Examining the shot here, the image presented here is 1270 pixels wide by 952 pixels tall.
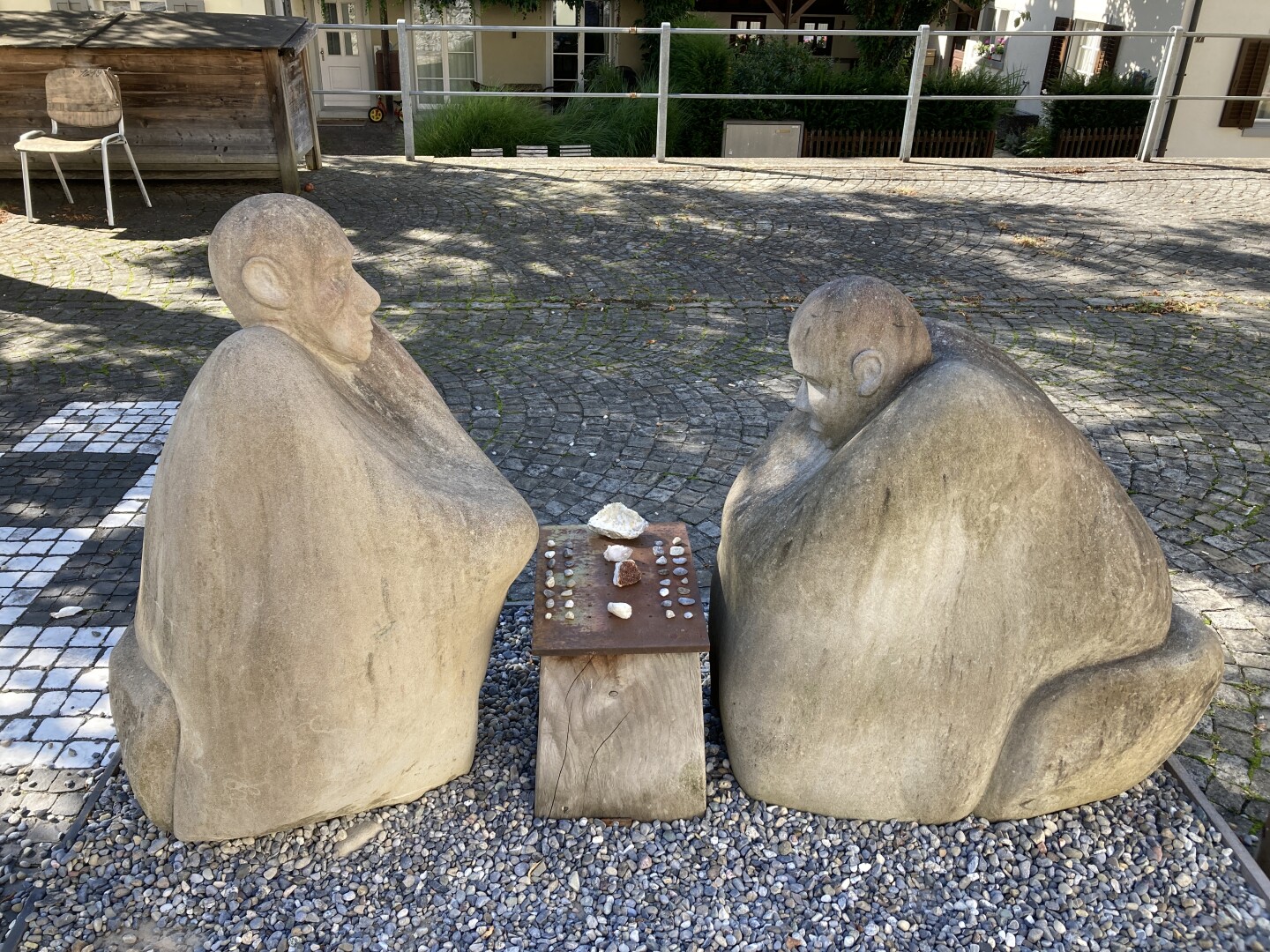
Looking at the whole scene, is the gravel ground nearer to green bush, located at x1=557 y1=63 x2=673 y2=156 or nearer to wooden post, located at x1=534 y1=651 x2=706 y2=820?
wooden post, located at x1=534 y1=651 x2=706 y2=820

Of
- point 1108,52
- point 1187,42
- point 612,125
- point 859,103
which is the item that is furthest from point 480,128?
point 1108,52

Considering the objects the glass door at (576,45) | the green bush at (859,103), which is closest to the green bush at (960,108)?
the green bush at (859,103)

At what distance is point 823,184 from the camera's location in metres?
11.6

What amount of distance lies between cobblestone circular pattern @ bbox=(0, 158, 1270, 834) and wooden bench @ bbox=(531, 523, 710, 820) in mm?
1495

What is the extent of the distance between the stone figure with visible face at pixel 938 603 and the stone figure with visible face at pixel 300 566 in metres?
0.85

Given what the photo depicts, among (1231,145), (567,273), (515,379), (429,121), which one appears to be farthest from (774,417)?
(1231,145)

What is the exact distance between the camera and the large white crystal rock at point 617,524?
3.65 meters

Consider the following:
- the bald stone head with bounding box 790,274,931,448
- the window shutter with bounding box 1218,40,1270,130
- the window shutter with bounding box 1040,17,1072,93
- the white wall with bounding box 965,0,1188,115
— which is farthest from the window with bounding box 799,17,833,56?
the bald stone head with bounding box 790,274,931,448

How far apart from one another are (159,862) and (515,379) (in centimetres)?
421

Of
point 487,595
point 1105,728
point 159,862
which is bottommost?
point 159,862

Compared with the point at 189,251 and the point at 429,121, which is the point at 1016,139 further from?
the point at 189,251

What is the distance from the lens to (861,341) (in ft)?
9.32

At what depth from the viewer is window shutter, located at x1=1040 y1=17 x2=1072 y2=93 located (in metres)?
19.3

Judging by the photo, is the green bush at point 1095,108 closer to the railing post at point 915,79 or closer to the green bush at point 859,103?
the green bush at point 859,103
